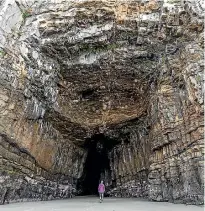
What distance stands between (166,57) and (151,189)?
23.9ft

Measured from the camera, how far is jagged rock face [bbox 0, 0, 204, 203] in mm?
14648

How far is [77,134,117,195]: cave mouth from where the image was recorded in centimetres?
2330

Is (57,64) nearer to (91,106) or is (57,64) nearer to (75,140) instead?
(91,106)

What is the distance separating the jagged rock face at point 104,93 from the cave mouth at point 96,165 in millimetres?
1623

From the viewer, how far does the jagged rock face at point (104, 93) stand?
1465 cm

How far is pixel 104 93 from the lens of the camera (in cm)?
1997

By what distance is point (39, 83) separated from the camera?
17.0m

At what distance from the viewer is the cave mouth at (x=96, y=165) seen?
76.4 ft

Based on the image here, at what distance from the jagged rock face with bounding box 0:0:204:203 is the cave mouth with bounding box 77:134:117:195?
1623 mm

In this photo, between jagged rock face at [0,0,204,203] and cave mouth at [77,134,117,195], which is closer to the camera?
jagged rock face at [0,0,204,203]

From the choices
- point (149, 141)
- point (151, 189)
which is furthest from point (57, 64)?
point (151, 189)

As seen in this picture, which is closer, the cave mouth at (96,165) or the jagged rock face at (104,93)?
the jagged rock face at (104,93)

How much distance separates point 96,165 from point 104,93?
974cm

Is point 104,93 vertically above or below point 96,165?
above
